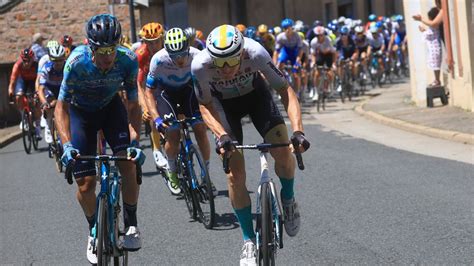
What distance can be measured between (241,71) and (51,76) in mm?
7854

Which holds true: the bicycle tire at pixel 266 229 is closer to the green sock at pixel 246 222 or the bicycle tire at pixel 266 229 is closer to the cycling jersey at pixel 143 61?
the green sock at pixel 246 222

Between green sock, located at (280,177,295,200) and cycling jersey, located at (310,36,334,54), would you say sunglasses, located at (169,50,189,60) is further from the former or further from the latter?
cycling jersey, located at (310,36,334,54)

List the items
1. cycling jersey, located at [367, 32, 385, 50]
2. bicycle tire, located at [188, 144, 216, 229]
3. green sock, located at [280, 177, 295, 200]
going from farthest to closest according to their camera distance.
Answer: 1. cycling jersey, located at [367, 32, 385, 50]
2. bicycle tire, located at [188, 144, 216, 229]
3. green sock, located at [280, 177, 295, 200]

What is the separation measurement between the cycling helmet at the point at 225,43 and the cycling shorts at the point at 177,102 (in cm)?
384

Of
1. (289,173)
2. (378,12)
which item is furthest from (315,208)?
(378,12)

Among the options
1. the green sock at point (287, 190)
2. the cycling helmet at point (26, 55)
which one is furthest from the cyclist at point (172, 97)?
the cycling helmet at point (26, 55)

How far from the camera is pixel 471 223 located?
9.12m

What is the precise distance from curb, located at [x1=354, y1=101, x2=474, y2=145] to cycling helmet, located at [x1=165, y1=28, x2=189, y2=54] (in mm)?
5897

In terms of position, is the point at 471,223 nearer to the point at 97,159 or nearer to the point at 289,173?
the point at 289,173

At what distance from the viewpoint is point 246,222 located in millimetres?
7586

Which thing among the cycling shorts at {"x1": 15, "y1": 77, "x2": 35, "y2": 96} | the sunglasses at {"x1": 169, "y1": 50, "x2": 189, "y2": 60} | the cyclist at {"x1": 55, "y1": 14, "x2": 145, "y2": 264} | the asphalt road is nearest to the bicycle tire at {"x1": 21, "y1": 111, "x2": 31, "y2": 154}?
the cycling shorts at {"x1": 15, "y1": 77, "x2": 35, "y2": 96}

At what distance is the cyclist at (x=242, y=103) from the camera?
7.24 metres

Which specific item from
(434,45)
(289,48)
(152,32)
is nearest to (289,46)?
(289,48)

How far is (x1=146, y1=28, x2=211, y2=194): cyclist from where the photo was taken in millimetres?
10797
